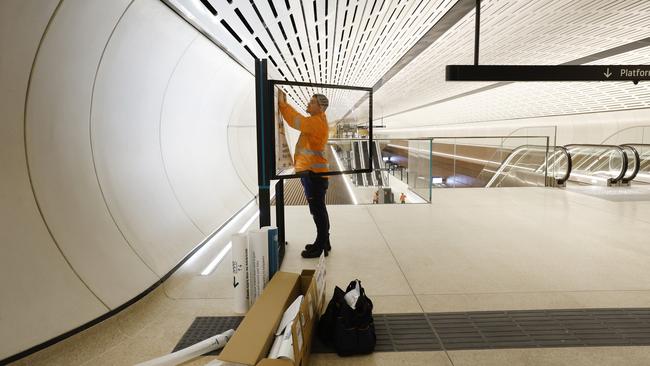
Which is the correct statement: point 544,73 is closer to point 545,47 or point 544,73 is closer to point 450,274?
point 450,274

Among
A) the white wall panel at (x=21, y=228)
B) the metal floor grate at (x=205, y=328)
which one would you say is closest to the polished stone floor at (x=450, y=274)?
the metal floor grate at (x=205, y=328)

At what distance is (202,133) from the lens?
577cm

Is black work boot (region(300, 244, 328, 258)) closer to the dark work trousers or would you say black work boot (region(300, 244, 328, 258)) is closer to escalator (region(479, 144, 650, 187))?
the dark work trousers

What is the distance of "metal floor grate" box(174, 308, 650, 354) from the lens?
95.9 inches

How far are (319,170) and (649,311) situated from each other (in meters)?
2.81

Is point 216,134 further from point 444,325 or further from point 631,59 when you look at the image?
point 631,59

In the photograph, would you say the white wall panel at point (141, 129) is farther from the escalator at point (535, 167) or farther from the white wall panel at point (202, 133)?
the escalator at point (535, 167)

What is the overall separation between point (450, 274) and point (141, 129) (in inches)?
124

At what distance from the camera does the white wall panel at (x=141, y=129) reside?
3.05 metres

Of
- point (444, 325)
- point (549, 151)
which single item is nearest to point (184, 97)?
point (444, 325)

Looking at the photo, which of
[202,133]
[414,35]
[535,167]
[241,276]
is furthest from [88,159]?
[535,167]

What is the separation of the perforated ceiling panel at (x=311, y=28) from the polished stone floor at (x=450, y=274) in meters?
1.70

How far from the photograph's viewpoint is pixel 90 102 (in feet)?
9.31

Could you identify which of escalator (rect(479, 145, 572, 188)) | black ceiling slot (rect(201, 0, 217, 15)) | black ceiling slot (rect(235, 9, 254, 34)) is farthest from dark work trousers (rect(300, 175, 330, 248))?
escalator (rect(479, 145, 572, 188))
